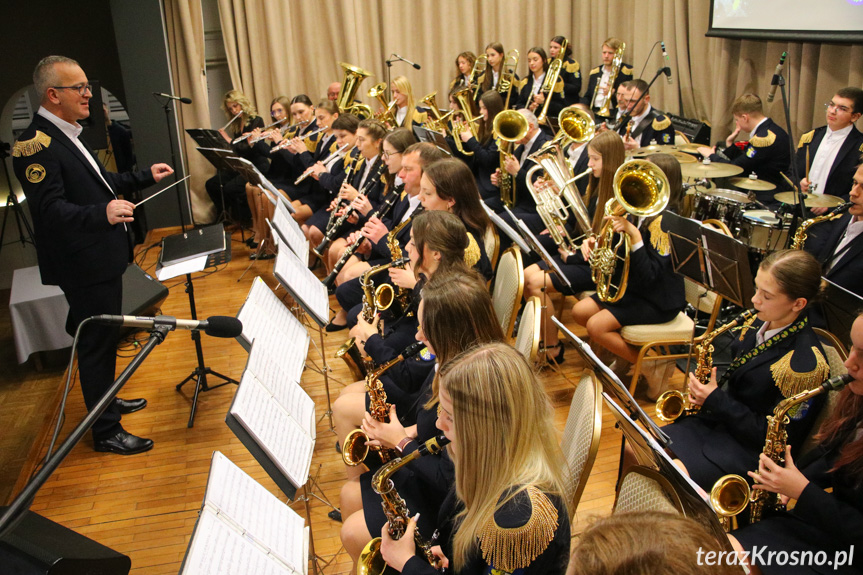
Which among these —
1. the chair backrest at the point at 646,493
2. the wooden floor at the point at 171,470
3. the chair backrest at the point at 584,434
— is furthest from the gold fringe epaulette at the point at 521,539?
the wooden floor at the point at 171,470

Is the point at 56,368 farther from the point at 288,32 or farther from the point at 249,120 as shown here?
the point at 288,32

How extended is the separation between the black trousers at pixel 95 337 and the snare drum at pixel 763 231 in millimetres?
3814

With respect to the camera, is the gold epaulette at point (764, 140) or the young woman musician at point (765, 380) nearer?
the young woman musician at point (765, 380)

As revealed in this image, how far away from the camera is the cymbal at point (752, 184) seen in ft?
14.9

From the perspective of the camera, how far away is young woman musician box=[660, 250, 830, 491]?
2.24 meters

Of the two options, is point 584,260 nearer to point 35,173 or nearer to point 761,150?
Answer: point 761,150

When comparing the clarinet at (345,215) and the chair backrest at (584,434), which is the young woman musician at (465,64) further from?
the chair backrest at (584,434)

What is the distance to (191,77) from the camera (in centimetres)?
743

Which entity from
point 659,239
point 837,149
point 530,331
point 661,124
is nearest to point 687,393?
point 530,331

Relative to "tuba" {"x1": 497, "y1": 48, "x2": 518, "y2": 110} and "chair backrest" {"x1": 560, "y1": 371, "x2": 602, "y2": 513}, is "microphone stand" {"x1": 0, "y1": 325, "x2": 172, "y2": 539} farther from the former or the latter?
"tuba" {"x1": 497, "y1": 48, "x2": 518, "y2": 110}

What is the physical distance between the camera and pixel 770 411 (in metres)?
2.35

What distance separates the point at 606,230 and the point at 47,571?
287cm

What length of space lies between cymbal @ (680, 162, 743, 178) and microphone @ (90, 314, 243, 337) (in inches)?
144

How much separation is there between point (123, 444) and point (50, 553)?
190cm
